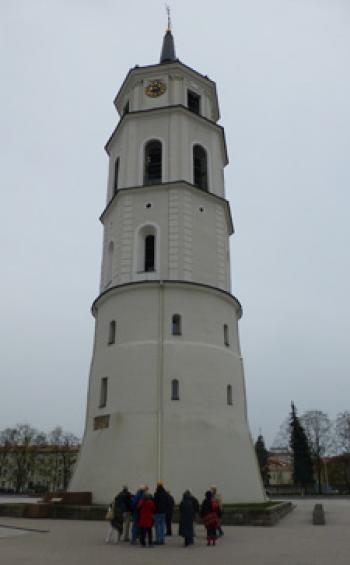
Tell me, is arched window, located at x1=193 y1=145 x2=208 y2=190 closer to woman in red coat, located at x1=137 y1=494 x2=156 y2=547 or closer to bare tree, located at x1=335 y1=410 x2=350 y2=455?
woman in red coat, located at x1=137 y1=494 x2=156 y2=547

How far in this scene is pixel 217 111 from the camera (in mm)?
32156

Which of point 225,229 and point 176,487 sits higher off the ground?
point 225,229

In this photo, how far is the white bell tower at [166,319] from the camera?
19594mm

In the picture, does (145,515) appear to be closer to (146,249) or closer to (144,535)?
(144,535)

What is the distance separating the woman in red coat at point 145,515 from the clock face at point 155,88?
23492 millimetres

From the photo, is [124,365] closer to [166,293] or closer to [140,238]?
[166,293]

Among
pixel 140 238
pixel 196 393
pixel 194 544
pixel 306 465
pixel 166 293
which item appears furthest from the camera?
pixel 306 465

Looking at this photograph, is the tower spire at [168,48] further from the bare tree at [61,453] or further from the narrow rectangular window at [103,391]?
the bare tree at [61,453]

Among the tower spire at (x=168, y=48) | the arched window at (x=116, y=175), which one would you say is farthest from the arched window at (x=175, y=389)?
the tower spire at (x=168, y=48)

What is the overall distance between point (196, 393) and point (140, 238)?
27.7 feet

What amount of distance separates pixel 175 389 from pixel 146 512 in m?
8.65

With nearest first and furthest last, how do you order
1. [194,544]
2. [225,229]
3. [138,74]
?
1. [194,544]
2. [225,229]
3. [138,74]

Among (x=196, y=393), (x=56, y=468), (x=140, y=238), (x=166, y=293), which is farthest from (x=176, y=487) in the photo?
(x=56, y=468)

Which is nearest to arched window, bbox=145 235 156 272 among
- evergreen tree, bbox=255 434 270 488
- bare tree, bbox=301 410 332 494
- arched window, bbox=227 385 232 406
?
arched window, bbox=227 385 232 406
